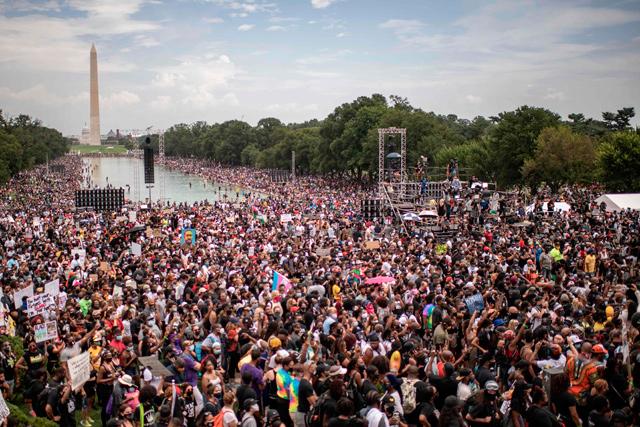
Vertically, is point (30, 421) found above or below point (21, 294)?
below

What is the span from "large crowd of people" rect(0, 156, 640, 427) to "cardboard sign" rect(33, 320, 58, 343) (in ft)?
0.08

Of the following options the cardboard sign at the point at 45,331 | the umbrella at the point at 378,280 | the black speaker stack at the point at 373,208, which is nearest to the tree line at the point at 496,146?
the black speaker stack at the point at 373,208

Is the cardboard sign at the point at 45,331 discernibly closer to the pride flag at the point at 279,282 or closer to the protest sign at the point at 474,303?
the pride flag at the point at 279,282

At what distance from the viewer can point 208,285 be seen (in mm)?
15727

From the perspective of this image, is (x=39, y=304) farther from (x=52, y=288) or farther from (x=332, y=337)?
(x=332, y=337)

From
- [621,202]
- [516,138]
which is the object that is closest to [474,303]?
[621,202]

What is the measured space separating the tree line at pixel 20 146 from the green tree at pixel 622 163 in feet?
165

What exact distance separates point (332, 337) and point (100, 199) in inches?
1329

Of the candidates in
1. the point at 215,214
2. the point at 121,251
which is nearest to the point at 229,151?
the point at 215,214

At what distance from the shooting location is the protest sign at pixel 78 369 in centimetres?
885

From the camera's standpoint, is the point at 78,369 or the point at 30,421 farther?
the point at 78,369

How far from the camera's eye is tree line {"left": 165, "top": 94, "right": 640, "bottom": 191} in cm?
4781

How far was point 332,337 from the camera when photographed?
33.9 ft

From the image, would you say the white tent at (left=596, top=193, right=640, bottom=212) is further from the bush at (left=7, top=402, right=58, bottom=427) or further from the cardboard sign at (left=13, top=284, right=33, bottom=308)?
the bush at (left=7, top=402, right=58, bottom=427)
